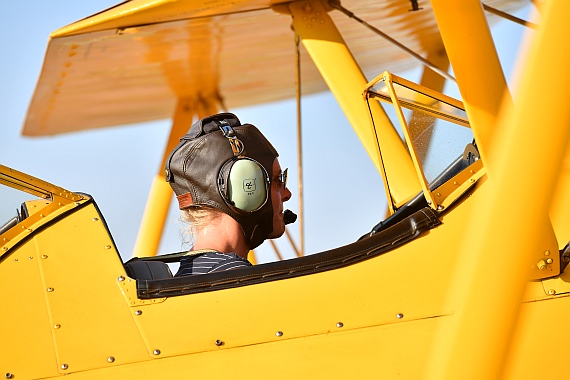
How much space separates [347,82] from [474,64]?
2.06m

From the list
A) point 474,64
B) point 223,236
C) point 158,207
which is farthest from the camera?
point 158,207

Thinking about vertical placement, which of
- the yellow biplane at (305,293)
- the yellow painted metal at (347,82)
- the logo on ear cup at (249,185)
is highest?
the yellow painted metal at (347,82)

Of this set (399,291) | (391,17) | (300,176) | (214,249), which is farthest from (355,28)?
(399,291)

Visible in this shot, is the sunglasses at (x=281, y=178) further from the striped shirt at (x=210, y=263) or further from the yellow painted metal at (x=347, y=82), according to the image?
the yellow painted metal at (x=347, y=82)

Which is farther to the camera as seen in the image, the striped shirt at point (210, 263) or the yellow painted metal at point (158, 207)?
the yellow painted metal at point (158, 207)

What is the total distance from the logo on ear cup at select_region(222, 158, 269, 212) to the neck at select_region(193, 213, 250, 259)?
10 cm

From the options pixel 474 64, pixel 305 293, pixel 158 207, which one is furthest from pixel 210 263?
pixel 158 207

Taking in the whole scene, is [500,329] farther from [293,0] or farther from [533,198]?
[293,0]

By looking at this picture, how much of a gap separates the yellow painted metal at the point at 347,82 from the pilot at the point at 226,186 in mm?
926

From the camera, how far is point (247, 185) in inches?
100.0

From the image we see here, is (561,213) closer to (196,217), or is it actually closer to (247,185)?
(247,185)

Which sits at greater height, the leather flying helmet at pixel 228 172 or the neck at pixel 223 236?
the leather flying helmet at pixel 228 172

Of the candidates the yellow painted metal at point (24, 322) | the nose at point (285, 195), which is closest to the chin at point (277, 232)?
the nose at point (285, 195)

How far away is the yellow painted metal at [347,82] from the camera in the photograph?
3.68 meters
